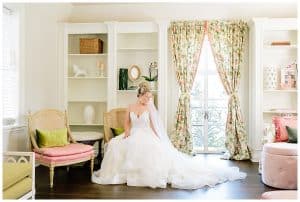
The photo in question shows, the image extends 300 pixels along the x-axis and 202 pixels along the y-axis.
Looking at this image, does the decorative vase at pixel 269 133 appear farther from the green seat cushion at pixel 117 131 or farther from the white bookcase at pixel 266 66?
the green seat cushion at pixel 117 131

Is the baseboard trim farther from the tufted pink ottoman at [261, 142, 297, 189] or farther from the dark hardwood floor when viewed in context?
the tufted pink ottoman at [261, 142, 297, 189]

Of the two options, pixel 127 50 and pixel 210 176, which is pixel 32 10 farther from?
pixel 210 176

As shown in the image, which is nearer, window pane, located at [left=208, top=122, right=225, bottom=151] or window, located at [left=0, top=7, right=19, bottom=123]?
window, located at [left=0, top=7, right=19, bottom=123]

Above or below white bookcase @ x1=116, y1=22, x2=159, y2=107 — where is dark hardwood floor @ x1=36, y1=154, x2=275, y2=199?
below

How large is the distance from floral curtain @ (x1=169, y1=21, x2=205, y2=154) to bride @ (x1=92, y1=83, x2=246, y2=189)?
1.40 m

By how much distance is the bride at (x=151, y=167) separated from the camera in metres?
4.15

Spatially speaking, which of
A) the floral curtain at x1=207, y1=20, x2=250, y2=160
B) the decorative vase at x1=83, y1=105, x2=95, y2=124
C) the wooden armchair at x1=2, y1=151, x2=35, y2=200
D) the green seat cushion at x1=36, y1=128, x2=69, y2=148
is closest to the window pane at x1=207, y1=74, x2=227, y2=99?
the floral curtain at x1=207, y1=20, x2=250, y2=160

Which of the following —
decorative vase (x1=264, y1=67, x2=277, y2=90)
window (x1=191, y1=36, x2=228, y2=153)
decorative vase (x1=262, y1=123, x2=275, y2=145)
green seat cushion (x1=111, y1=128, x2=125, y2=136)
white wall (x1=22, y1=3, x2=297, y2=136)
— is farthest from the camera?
window (x1=191, y1=36, x2=228, y2=153)

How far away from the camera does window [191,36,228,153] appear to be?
6.39 m

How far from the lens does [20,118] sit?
4895 millimetres

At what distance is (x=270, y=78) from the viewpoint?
5.84 meters

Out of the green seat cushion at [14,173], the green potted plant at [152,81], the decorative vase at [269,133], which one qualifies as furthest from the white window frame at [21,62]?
the decorative vase at [269,133]

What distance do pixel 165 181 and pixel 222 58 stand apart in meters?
2.86

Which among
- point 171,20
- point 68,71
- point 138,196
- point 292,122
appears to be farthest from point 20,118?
point 292,122
